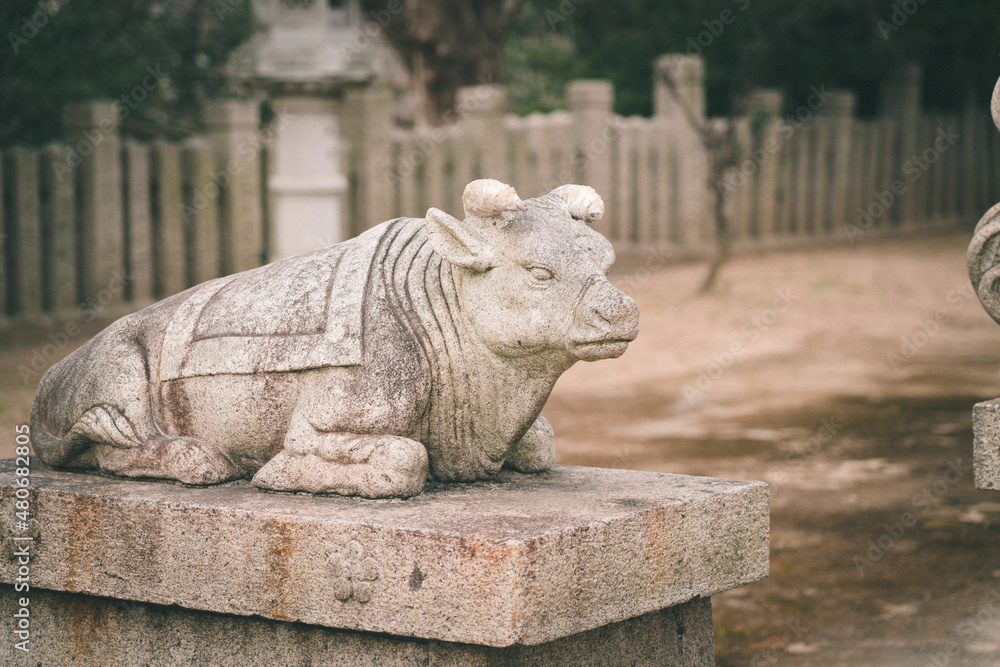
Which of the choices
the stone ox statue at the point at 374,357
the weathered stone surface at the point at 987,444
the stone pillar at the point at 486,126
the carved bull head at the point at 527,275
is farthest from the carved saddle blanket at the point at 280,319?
the stone pillar at the point at 486,126

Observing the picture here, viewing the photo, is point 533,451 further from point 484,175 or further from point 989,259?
point 484,175

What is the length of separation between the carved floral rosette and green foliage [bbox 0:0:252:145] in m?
9.22

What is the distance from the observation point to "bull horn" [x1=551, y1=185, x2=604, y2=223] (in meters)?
3.62

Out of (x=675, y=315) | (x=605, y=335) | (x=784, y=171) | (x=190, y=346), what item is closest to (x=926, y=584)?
(x=605, y=335)

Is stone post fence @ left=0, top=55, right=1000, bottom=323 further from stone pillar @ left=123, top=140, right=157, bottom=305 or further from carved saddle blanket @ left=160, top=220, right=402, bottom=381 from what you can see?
carved saddle blanket @ left=160, top=220, right=402, bottom=381

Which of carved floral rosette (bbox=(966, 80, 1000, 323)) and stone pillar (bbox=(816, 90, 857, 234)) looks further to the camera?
stone pillar (bbox=(816, 90, 857, 234))

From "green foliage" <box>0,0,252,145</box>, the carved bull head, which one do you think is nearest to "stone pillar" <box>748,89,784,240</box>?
"green foliage" <box>0,0,252,145</box>

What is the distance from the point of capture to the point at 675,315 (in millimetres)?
12219

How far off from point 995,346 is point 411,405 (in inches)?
334

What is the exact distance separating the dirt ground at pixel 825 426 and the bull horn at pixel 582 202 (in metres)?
1.97

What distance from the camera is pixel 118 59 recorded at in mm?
14523

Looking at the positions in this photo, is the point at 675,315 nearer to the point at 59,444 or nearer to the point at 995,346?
the point at 995,346

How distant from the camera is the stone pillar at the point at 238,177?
12.1m

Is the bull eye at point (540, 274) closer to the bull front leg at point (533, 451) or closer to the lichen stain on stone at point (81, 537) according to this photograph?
the bull front leg at point (533, 451)
